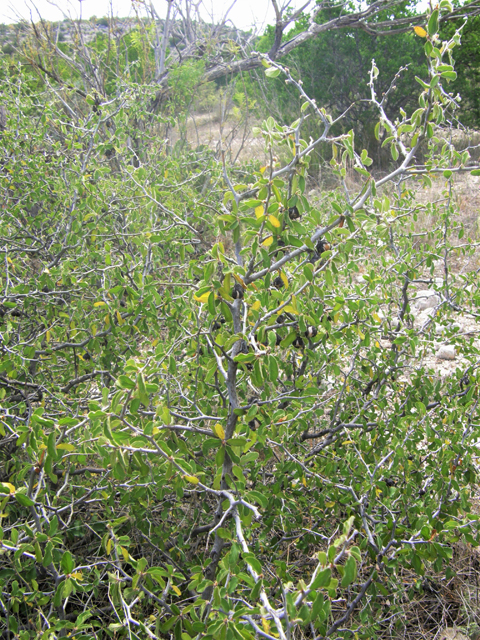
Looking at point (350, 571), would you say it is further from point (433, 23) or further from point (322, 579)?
point (433, 23)

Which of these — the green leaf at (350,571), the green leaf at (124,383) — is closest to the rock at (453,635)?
the green leaf at (350,571)

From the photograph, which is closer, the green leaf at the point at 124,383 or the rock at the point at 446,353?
the green leaf at the point at 124,383

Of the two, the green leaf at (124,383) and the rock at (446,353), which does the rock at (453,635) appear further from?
the rock at (446,353)

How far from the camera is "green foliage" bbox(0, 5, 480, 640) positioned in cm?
108

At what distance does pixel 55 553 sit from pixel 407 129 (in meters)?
1.50

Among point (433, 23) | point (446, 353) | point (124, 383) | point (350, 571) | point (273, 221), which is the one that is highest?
point (433, 23)

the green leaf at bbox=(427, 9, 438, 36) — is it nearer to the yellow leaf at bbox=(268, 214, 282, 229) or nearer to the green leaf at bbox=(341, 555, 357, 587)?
the yellow leaf at bbox=(268, 214, 282, 229)

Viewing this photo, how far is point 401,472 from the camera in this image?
6.05 ft

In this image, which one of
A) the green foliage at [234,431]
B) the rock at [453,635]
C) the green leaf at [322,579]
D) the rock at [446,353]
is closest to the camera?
the green leaf at [322,579]

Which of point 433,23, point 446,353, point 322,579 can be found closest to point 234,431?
point 322,579

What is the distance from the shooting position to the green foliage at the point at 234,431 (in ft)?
3.55

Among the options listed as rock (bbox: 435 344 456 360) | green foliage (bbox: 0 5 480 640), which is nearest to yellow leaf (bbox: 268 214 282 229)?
green foliage (bbox: 0 5 480 640)

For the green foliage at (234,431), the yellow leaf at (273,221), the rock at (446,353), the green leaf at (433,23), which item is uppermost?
the green leaf at (433,23)

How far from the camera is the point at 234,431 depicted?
4.00ft
